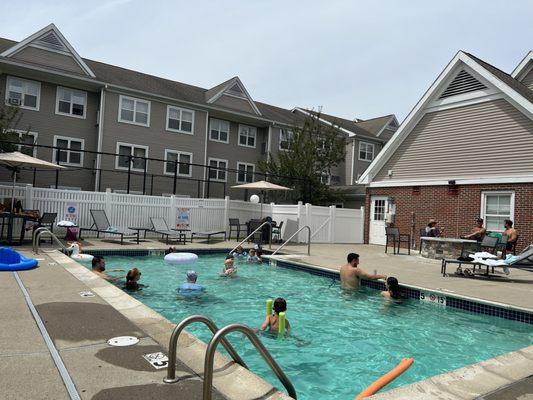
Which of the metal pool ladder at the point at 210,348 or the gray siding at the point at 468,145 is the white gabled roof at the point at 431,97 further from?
the metal pool ladder at the point at 210,348

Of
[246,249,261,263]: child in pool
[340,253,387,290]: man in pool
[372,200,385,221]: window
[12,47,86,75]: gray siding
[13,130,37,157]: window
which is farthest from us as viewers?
[12,47,86,75]: gray siding

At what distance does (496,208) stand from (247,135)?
18.1 m

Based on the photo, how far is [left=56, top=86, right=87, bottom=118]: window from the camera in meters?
22.4

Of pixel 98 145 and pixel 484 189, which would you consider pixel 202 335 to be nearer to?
pixel 484 189

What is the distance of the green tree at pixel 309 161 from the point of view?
26203 mm

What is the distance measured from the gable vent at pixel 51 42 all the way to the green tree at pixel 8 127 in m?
3.84

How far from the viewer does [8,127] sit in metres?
19.7

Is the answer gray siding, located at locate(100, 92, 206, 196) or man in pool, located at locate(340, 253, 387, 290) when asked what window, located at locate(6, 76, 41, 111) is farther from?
man in pool, located at locate(340, 253, 387, 290)

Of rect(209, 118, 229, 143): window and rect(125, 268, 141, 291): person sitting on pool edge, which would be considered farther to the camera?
Result: rect(209, 118, 229, 143): window

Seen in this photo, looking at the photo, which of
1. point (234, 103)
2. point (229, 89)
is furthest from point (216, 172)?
point (229, 89)

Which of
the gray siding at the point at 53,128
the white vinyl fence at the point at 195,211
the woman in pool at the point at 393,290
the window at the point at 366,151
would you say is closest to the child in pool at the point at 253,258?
the woman in pool at the point at 393,290

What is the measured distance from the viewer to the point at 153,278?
10.2m

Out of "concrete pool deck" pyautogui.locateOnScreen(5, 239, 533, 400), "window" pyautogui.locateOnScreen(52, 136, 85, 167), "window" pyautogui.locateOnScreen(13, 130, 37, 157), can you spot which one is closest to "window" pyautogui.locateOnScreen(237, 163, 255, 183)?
"window" pyautogui.locateOnScreen(52, 136, 85, 167)

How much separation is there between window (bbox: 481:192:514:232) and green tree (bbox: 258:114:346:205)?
38.2 feet
